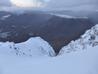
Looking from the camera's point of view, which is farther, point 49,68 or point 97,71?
point 49,68

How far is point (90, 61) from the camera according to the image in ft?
104

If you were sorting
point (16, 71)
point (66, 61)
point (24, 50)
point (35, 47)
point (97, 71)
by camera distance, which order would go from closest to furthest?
point (97, 71) < point (16, 71) < point (66, 61) < point (24, 50) < point (35, 47)

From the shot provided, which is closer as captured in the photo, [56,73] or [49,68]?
[56,73]

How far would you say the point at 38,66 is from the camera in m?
31.4

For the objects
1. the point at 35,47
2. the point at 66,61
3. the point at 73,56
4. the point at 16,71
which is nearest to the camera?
the point at 16,71

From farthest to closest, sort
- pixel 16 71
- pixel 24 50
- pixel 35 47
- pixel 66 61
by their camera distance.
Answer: pixel 35 47, pixel 24 50, pixel 66 61, pixel 16 71

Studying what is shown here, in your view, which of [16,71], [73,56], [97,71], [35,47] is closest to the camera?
[97,71]

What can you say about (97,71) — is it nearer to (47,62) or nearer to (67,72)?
(67,72)

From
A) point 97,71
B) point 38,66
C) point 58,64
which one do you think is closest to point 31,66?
point 38,66

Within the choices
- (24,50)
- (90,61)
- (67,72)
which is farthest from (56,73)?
(24,50)

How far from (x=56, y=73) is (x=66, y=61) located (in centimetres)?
495

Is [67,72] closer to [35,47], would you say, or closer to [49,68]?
[49,68]

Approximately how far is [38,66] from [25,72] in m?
2.44

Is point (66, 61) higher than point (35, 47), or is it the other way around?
point (66, 61)
